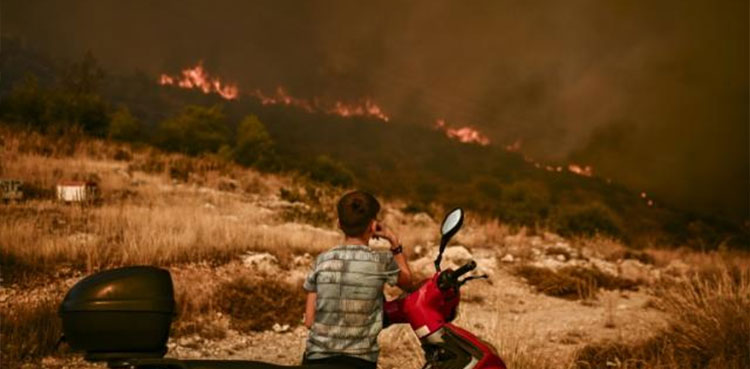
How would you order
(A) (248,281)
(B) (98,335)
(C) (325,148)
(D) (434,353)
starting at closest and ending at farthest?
(B) (98,335), (D) (434,353), (A) (248,281), (C) (325,148)

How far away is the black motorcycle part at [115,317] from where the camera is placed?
189 centimetres

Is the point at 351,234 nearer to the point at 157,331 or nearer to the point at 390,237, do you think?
the point at 390,237

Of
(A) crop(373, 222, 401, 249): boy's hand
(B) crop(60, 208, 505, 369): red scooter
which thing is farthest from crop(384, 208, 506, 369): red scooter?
(A) crop(373, 222, 401, 249): boy's hand

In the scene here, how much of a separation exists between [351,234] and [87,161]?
643 inches

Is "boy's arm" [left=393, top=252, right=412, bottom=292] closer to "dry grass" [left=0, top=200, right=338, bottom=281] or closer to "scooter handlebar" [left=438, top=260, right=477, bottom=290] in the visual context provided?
"scooter handlebar" [left=438, top=260, right=477, bottom=290]

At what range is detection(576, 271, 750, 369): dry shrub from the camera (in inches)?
199

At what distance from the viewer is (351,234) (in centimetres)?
259

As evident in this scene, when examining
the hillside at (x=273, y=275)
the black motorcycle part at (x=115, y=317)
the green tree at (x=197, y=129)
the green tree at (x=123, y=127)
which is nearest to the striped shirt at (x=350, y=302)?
the black motorcycle part at (x=115, y=317)

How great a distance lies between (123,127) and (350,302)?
3037 cm

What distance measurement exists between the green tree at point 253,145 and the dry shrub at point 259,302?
2656 centimetres

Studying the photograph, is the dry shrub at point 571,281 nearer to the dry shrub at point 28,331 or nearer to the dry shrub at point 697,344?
the dry shrub at point 697,344

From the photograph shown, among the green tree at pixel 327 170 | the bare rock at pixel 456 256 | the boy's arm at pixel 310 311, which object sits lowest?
the bare rock at pixel 456 256

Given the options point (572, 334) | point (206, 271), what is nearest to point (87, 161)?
point (206, 271)

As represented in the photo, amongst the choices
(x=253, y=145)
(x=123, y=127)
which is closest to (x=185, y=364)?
(x=123, y=127)
